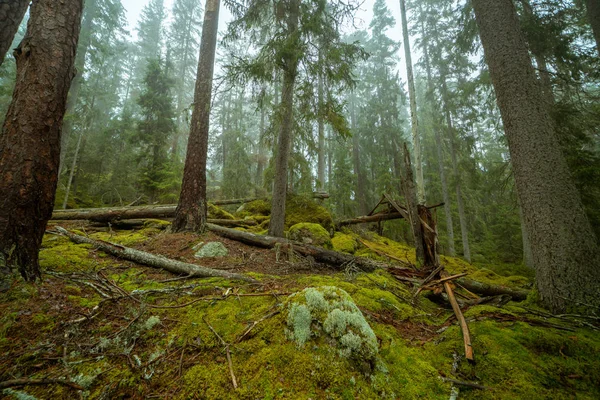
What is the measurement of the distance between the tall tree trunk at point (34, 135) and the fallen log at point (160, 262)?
4.39 feet

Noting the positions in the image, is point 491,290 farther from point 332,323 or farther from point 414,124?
point 414,124

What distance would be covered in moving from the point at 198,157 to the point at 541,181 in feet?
21.7

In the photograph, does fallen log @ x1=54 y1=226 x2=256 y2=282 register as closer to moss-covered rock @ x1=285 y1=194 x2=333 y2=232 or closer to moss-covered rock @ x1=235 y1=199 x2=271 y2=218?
moss-covered rock @ x1=285 y1=194 x2=333 y2=232

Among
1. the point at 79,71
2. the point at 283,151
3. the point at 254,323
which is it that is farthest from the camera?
the point at 79,71

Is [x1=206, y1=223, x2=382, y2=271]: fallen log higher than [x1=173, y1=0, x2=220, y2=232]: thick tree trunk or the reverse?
the reverse

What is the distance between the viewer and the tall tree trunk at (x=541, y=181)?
303 cm

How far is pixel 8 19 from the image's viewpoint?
321 centimetres

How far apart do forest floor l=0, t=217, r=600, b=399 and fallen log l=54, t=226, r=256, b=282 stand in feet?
1.27

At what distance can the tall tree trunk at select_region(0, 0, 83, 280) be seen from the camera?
2.27 meters

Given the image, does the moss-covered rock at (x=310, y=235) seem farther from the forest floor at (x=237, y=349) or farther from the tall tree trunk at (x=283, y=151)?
the forest floor at (x=237, y=349)

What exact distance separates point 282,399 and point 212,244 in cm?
406

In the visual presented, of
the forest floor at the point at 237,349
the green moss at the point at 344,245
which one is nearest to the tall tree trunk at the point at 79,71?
the forest floor at the point at 237,349

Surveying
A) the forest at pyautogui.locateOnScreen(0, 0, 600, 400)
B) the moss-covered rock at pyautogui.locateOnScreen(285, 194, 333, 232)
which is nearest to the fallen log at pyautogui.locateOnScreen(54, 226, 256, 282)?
the forest at pyautogui.locateOnScreen(0, 0, 600, 400)

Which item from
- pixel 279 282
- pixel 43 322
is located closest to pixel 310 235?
pixel 279 282
